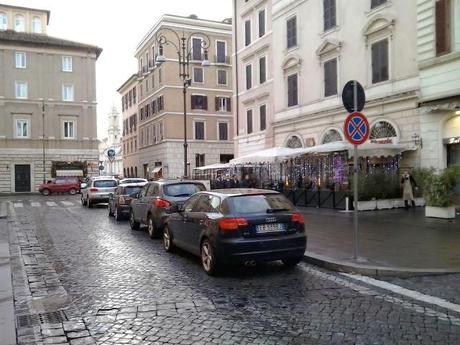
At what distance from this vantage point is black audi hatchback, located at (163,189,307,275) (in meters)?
7.77

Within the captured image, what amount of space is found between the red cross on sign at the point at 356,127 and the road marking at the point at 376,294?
8.25ft

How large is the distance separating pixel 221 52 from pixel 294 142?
29.5 meters

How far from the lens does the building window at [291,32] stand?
29.9 m

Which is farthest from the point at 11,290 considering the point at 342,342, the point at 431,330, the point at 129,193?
the point at 129,193

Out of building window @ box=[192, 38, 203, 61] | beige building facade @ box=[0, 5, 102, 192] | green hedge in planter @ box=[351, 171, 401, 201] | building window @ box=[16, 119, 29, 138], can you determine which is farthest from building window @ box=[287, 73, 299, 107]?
building window @ box=[16, 119, 29, 138]

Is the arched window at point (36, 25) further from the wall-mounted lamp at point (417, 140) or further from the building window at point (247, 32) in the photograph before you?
the wall-mounted lamp at point (417, 140)

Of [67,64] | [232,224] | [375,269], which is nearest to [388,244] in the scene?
[375,269]

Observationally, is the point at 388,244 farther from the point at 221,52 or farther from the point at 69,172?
the point at 221,52

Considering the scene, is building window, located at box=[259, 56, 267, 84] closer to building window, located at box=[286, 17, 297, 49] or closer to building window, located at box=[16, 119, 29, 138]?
building window, located at box=[286, 17, 297, 49]

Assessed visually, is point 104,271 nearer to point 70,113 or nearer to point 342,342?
point 342,342

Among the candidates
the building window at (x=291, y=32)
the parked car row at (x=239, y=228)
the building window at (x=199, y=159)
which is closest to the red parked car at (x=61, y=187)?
the building window at (x=199, y=159)

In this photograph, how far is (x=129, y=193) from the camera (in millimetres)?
17922

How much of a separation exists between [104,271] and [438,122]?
15760 mm

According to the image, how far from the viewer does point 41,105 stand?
167 ft
